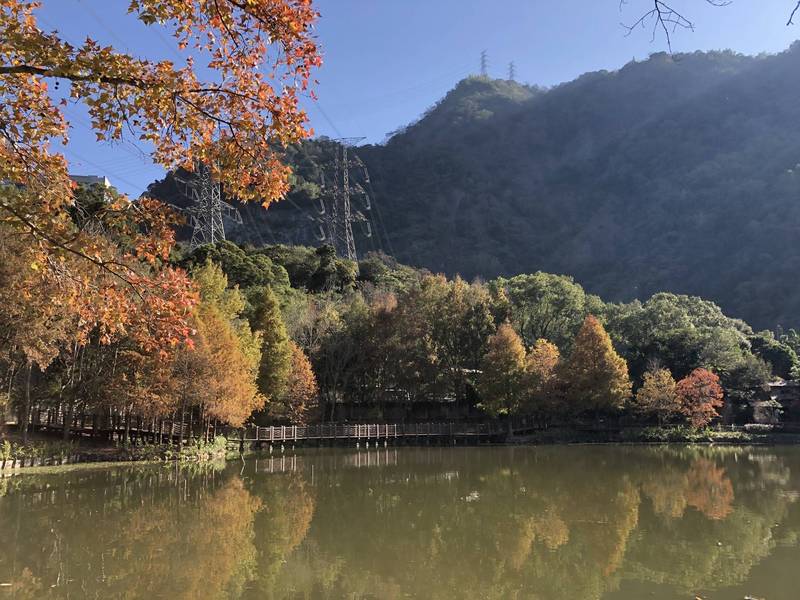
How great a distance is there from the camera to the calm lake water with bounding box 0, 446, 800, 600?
757 cm

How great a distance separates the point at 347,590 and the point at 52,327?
1458 centimetres

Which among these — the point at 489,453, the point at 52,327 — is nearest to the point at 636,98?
the point at 489,453

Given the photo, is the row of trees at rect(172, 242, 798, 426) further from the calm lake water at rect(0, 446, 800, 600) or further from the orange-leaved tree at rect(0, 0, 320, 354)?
the orange-leaved tree at rect(0, 0, 320, 354)

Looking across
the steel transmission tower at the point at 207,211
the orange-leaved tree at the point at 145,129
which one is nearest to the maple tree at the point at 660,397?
the orange-leaved tree at the point at 145,129

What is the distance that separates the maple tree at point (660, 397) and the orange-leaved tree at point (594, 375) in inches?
41.0

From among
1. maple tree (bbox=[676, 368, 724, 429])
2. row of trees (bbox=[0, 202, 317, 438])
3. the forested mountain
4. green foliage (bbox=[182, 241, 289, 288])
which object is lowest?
maple tree (bbox=[676, 368, 724, 429])

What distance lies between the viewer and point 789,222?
82938mm

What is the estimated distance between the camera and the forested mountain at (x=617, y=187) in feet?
281

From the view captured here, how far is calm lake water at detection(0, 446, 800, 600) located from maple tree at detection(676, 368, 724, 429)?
16.2m

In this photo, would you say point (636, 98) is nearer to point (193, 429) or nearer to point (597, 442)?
point (597, 442)

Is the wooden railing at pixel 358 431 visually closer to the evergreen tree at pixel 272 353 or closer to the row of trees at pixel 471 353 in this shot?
the row of trees at pixel 471 353

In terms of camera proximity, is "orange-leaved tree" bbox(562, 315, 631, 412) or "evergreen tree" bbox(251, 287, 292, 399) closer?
"evergreen tree" bbox(251, 287, 292, 399)

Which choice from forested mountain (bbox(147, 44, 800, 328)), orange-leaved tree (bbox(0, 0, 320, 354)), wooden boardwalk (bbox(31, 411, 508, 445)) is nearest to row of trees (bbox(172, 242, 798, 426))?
wooden boardwalk (bbox(31, 411, 508, 445))

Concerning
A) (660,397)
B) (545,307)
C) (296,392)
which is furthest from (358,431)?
(545,307)
